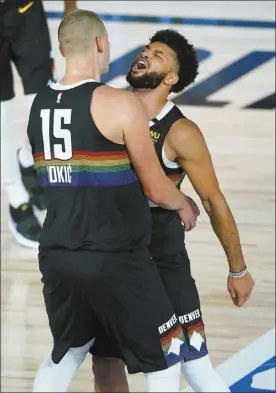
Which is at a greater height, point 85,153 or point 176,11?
point 85,153

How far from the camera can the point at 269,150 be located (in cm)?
633

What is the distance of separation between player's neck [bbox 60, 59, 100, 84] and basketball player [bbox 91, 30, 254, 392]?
0.12 m

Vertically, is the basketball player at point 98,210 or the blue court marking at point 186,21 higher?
the basketball player at point 98,210

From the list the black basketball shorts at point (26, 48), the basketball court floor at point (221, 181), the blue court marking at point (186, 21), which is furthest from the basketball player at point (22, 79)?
the blue court marking at point (186, 21)

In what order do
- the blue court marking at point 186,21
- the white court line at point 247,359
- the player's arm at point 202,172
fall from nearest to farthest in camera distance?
the player's arm at point 202,172 < the white court line at point 247,359 < the blue court marking at point 186,21

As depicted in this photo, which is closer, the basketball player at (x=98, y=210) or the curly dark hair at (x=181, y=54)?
the basketball player at (x=98, y=210)

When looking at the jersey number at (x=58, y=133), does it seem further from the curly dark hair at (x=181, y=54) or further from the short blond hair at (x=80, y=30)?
the curly dark hair at (x=181, y=54)

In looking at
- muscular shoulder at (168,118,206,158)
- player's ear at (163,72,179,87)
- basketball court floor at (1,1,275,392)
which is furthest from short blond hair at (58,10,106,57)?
basketball court floor at (1,1,275,392)

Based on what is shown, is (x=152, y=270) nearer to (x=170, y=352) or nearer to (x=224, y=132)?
(x=170, y=352)

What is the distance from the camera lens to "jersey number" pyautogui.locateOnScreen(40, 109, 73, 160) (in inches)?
98.7

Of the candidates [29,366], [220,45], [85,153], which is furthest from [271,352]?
[220,45]

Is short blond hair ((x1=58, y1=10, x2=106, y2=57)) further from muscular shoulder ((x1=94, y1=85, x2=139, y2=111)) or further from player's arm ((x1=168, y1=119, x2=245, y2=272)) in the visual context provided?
player's arm ((x1=168, y1=119, x2=245, y2=272))

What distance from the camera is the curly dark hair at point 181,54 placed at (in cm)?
263

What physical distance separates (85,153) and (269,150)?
392 centimetres
